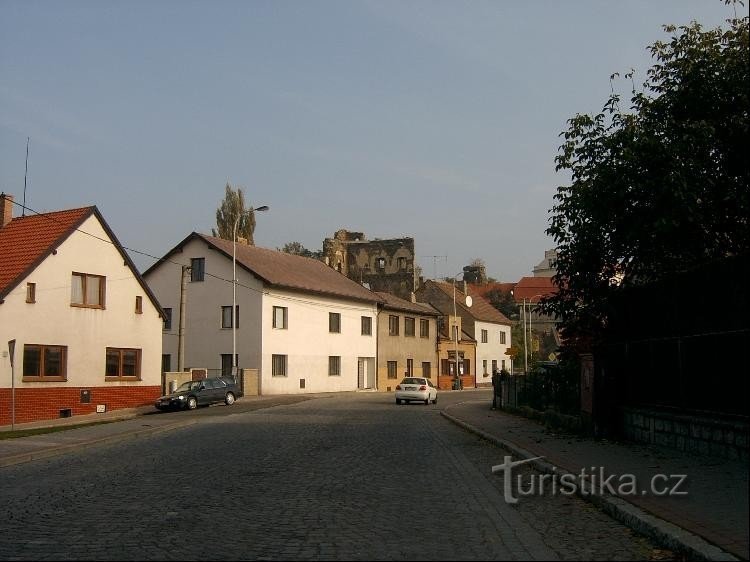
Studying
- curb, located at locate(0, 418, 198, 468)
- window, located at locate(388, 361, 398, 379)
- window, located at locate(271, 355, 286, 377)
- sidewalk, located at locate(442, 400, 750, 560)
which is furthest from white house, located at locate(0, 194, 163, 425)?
window, located at locate(388, 361, 398, 379)

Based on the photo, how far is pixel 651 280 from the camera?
54.0 ft

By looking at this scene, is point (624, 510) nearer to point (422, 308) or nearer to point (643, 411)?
point (643, 411)

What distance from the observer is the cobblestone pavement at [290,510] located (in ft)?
23.5

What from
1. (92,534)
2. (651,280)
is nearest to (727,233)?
(651,280)

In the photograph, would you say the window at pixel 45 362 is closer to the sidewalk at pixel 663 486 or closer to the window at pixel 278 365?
the window at pixel 278 365

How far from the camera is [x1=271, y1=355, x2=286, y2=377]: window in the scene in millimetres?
45750

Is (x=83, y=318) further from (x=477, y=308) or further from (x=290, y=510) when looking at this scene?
(x=477, y=308)

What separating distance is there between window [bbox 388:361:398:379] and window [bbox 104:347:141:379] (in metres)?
27.0

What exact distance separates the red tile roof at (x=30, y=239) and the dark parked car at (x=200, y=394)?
24.9 ft

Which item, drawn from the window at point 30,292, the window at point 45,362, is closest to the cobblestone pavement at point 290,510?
the window at point 45,362

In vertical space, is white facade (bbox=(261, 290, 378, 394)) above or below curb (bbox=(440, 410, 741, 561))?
above

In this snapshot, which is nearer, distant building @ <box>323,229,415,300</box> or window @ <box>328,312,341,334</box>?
window @ <box>328,312,341,334</box>

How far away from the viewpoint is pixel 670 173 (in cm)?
1377

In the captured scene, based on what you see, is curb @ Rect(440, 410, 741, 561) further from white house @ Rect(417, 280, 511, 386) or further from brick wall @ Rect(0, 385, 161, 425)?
white house @ Rect(417, 280, 511, 386)
